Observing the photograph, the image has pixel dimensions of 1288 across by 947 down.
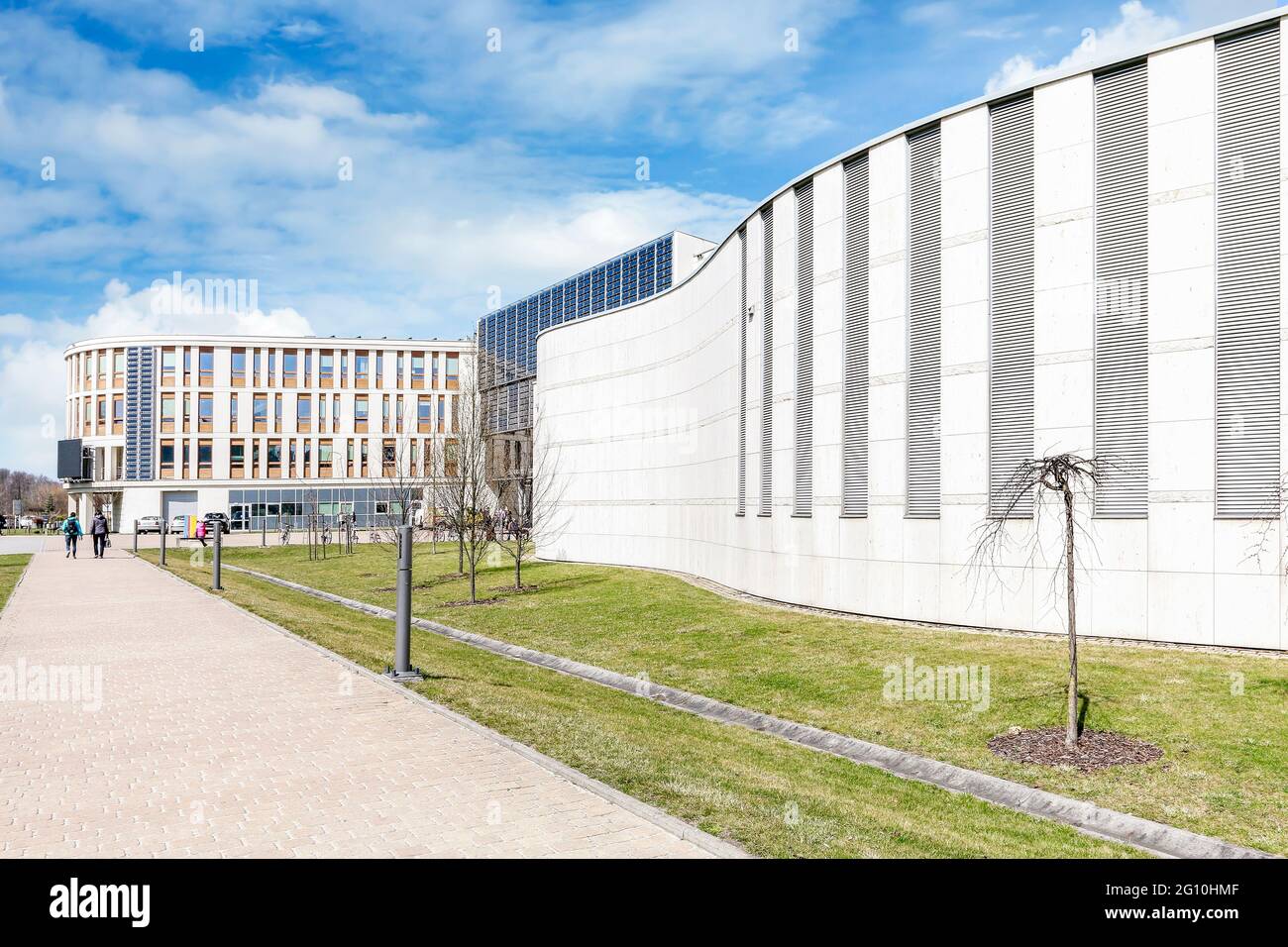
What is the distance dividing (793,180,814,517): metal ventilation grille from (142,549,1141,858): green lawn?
816 cm

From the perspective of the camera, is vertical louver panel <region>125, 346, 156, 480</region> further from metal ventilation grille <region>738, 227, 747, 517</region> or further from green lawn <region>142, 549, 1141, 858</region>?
green lawn <region>142, 549, 1141, 858</region>

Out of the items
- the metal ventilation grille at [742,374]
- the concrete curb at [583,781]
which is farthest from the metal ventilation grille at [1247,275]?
the metal ventilation grille at [742,374]

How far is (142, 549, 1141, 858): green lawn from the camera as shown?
6.59m

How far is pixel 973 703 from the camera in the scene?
479 inches

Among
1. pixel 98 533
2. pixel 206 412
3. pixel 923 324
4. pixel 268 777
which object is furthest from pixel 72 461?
pixel 268 777

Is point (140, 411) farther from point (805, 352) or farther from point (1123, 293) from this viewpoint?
point (1123, 293)

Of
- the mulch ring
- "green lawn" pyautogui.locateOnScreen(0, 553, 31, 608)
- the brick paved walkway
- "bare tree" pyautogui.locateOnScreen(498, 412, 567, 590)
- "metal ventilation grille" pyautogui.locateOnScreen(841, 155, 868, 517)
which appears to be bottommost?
"green lawn" pyautogui.locateOnScreen(0, 553, 31, 608)

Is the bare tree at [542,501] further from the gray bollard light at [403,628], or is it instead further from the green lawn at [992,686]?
the gray bollard light at [403,628]

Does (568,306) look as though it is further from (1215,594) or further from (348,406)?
(1215,594)

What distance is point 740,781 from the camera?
8.16 m

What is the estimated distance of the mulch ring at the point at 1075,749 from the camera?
973 centimetres

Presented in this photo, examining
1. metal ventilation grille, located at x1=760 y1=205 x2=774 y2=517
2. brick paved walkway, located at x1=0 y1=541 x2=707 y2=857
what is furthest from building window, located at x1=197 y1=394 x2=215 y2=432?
brick paved walkway, located at x1=0 y1=541 x2=707 y2=857

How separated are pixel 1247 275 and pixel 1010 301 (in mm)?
3527
